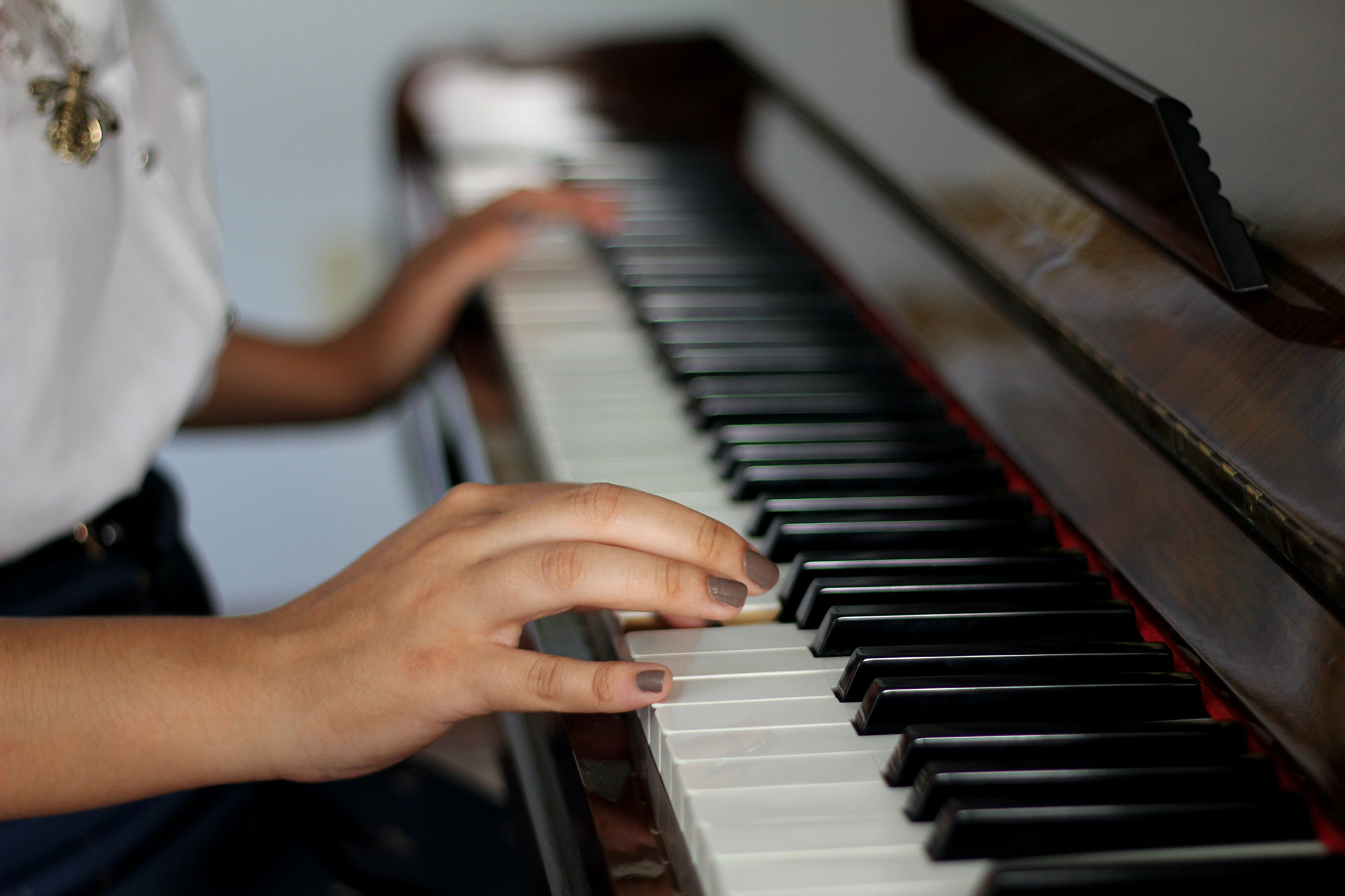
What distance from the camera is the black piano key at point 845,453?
0.88 m

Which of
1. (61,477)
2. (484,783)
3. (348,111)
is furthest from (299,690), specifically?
(348,111)

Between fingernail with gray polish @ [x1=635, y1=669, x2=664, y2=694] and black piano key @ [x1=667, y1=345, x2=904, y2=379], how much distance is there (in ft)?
1.49

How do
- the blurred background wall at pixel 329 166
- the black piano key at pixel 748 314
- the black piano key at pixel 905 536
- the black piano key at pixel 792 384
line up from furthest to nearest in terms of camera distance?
the blurred background wall at pixel 329 166
the black piano key at pixel 748 314
the black piano key at pixel 792 384
the black piano key at pixel 905 536

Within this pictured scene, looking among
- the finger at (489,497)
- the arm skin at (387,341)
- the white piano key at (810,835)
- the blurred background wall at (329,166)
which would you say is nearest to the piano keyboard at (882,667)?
the white piano key at (810,835)

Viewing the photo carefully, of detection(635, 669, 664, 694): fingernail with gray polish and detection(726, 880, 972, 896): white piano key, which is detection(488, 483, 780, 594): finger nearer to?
detection(635, 669, 664, 694): fingernail with gray polish

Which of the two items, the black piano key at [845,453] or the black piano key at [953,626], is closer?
the black piano key at [953,626]

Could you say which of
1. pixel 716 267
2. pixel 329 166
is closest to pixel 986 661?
pixel 716 267

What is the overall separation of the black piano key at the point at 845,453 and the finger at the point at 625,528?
0.27m

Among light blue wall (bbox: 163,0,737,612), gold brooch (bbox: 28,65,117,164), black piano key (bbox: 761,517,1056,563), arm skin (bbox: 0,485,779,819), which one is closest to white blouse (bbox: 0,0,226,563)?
gold brooch (bbox: 28,65,117,164)

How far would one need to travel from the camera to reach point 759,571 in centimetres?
62

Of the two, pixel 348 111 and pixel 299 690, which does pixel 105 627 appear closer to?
pixel 299 690

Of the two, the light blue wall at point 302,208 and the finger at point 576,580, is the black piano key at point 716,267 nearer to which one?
the finger at point 576,580

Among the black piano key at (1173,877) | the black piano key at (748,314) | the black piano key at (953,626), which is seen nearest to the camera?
the black piano key at (1173,877)

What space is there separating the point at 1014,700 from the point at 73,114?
2.42 ft
